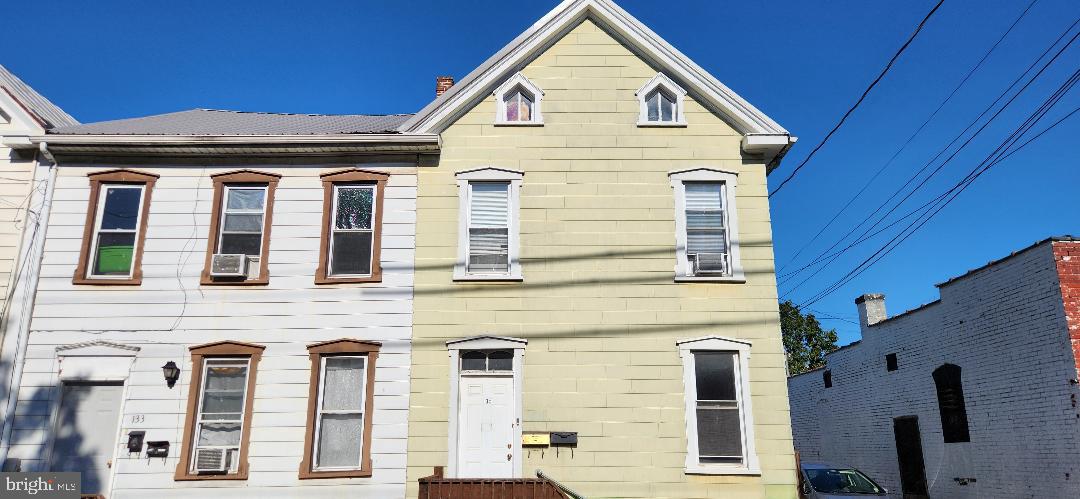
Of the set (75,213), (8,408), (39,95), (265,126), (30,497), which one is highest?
(39,95)

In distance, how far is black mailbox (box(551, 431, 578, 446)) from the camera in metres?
11.6

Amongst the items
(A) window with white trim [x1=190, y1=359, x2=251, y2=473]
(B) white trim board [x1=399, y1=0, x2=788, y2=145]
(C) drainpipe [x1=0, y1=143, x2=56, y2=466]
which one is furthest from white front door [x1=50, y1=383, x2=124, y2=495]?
(B) white trim board [x1=399, y1=0, x2=788, y2=145]

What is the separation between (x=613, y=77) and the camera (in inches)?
530

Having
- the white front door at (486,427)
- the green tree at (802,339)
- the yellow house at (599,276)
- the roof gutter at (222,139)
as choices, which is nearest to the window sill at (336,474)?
the yellow house at (599,276)

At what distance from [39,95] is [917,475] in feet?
72.1

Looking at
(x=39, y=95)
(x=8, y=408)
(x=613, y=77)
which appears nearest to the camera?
(x=8, y=408)

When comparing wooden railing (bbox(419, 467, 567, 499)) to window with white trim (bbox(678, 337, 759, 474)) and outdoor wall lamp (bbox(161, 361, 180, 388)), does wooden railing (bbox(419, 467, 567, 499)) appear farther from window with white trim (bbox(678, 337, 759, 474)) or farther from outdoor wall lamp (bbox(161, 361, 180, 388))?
outdoor wall lamp (bbox(161, 361, 180, 388))

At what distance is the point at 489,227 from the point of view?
1266 cm

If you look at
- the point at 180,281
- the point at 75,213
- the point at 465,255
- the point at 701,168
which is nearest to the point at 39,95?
the point at 75,213

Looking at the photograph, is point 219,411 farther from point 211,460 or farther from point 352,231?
point 352,231

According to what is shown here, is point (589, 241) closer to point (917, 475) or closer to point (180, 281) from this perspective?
point (180, 281)

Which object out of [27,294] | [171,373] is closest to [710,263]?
[171,373]

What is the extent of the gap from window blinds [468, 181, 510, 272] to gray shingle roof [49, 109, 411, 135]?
1911 millimetres

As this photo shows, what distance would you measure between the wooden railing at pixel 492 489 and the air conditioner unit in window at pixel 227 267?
493 cm
